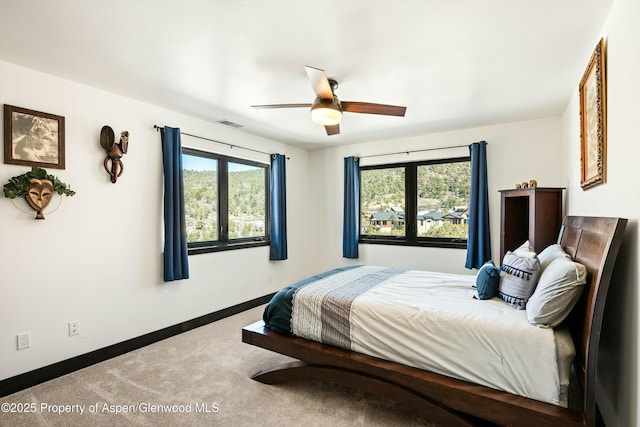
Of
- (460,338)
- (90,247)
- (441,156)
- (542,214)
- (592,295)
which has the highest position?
(441,156)

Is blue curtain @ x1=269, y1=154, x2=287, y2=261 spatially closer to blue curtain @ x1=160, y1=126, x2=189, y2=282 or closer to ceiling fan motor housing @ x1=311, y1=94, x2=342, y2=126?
blue curtain @ x1=160, y1=126, x2=189, y2=282

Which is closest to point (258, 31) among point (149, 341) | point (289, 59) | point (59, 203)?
point (289, 59)

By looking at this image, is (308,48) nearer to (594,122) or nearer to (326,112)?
(326,112)

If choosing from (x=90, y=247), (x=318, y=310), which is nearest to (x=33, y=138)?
(x=90, y=247)

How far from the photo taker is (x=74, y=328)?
280 centimetres

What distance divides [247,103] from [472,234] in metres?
3.18

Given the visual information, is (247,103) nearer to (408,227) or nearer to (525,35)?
(525,35)

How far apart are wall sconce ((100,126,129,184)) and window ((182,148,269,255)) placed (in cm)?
74

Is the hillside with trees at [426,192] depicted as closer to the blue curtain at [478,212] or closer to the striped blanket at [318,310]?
the blue curtain at [478,212]

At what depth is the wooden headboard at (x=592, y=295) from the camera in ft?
4.85

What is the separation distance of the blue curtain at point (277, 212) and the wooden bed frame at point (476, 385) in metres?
2.34

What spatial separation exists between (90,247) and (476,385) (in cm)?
Result: 326

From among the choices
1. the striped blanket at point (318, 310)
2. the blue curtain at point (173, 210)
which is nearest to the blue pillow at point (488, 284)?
the striped blanket at point (318, 310)

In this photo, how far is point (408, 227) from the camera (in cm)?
481
